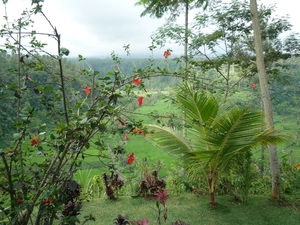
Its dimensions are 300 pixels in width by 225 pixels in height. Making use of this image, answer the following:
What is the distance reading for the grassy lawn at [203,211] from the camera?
3.03 metres

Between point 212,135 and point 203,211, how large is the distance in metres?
1.10

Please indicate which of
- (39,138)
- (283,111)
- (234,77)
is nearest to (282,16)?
(234,77)

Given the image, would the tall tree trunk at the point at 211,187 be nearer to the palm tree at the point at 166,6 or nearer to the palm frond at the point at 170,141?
the palm frond at the point at 170,141

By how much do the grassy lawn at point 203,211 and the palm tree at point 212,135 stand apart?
242 mm

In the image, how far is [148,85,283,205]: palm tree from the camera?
268 cm

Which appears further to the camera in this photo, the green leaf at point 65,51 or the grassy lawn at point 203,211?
the grassy lawn at point 203,211

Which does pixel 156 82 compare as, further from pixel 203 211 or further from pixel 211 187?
pixel 203 211

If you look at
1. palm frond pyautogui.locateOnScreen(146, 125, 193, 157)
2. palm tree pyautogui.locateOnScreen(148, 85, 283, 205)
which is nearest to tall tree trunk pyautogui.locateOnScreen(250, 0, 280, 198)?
palm tree pyautogui.locateOnScreen(148, 85, 283, 205)

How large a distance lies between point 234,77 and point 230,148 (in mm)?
4504

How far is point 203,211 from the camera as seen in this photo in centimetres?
326

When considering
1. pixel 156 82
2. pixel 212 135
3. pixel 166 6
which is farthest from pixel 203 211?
Result: pixel 156 82

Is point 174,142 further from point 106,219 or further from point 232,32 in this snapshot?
point 232,32

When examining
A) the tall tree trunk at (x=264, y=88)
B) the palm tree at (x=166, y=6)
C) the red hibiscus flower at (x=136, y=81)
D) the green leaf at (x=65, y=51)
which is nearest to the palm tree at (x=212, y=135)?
the tall tree trunk at (x=264, y=88)

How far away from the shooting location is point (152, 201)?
362 centimetres
